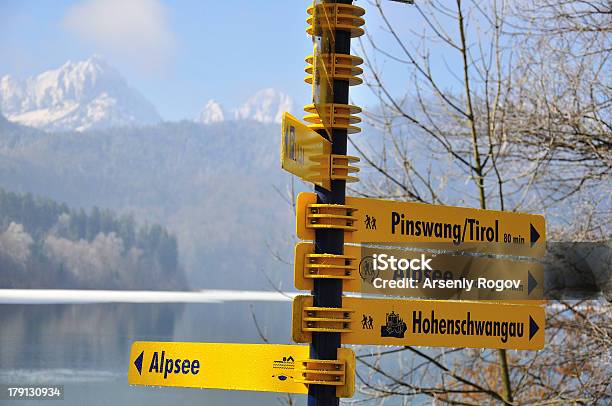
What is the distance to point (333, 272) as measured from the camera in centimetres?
339

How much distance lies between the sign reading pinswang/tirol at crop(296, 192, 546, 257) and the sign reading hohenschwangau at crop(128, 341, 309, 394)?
418 millimetres

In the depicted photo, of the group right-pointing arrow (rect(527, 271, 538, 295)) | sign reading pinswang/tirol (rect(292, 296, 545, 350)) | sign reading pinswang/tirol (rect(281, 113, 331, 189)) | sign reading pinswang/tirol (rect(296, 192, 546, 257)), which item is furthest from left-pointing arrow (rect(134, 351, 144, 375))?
right-pointing arrow (rect(527, 271, 538, 295))

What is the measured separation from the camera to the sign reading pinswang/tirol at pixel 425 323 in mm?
3377

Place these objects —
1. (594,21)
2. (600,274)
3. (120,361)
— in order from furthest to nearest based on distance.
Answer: (120,361)
(594,21)
(600,274)

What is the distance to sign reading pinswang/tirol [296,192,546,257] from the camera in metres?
3.48

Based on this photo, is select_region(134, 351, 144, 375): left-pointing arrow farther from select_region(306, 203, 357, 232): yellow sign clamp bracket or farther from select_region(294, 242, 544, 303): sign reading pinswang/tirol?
select_region(306, 203, 357, 232): yellow sign clamp bracket

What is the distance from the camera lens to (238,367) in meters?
3.45

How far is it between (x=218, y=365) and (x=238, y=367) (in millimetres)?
73

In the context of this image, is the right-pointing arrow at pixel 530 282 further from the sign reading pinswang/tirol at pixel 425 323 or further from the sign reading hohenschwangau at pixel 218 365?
the sign reading hohenschwangau at pixel 218 365

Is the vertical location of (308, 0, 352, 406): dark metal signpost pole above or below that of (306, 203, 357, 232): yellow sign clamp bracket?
below

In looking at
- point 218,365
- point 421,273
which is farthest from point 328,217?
point 218,365

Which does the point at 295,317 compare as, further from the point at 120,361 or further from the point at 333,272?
the point at 120,361

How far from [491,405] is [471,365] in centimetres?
61

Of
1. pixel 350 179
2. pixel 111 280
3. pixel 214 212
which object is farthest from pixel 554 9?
pixel 214 212
